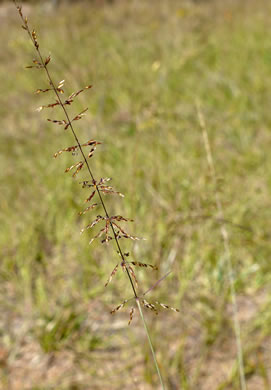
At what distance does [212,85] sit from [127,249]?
1914 millimetres

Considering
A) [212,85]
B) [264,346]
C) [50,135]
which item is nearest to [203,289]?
[264,346]

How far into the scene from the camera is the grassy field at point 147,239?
1.37 meters

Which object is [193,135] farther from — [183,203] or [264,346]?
[264,346]

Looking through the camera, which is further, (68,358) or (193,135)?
(193,135)

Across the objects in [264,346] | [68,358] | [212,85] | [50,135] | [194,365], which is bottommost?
[68,358]

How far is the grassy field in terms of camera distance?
1365 millimetres

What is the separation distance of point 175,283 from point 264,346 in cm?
39

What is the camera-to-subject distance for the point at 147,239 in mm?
820

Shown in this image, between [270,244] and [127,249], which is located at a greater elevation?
[270,244]

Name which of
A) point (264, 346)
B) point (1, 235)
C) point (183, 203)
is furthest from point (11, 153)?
point (264, 346)

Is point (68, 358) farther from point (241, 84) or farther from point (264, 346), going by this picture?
point (241, 84)

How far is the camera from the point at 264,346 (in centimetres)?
135

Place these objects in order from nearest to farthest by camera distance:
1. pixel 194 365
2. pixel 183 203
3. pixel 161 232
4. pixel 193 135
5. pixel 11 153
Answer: pixel 194 365, pixel 161 232, pixel 183 203, pixel 193 135, pixel 11 153

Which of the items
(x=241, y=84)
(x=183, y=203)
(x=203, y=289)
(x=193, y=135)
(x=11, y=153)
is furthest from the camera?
(x=241, y=84)
